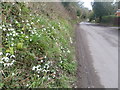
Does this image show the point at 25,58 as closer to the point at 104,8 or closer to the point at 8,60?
the point at 8,60

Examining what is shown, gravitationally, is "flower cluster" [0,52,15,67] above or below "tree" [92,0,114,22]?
below

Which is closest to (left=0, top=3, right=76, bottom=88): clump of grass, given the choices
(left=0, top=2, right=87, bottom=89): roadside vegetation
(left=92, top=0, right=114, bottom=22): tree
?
(left=0, top=2, right=87, bottom=89): roadside vegetation

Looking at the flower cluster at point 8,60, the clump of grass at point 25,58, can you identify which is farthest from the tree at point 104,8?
the flower cluster at point 8,60

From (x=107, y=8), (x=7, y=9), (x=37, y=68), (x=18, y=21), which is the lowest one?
(x=37, y=68)

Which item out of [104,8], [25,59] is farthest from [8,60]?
[104,8]

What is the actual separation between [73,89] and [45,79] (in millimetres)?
733

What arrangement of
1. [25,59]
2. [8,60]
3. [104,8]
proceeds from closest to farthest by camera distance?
1. [8,60]
2. [25,59]
3. [104,8]

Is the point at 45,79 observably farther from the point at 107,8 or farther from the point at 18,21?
the point at 107,8

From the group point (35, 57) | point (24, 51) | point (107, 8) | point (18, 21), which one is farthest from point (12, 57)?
point (107, 8)

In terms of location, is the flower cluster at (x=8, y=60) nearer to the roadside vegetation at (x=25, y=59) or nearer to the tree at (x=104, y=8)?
the roadside vegetation at (x=25, y=59)

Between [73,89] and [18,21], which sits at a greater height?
[18,21]

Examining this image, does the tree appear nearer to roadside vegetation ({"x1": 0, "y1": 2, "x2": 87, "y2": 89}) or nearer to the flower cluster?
roadside vegetation ({"x1": 0, "y1": 2, "x2": 87, "y2": 89})

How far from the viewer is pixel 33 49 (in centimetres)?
260

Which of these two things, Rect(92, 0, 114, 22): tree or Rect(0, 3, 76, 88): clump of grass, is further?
Rect(92, 0, 114, 22): tree
